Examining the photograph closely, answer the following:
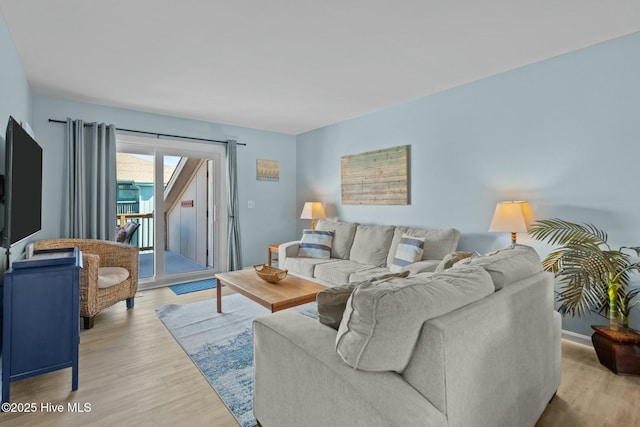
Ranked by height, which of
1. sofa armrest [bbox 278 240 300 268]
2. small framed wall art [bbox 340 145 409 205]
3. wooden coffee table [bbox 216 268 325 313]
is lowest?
wooden coffee table [bbox 216 268 325 313]

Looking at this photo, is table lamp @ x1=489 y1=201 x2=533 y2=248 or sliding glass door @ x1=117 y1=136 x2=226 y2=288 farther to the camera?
sliding glass door @ x1=117 y1=136 x2=226 y2=288

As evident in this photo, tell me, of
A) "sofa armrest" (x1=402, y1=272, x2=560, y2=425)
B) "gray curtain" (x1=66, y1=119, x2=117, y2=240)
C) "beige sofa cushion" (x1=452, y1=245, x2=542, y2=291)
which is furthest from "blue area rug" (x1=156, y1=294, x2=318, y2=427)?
"beige sofa cushion" (x1=452, y1=245, x2=542, y2=291)

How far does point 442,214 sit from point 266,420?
283 centimetres

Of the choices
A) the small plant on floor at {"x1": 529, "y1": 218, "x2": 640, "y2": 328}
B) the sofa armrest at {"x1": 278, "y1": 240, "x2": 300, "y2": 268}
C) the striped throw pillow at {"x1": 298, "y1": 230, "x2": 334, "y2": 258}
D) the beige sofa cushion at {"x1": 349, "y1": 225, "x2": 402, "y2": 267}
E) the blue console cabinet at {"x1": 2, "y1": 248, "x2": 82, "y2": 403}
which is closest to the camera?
the blue console cabinet at {"x1": 2, "y1": 248, "x2": 82, "y2": 403}

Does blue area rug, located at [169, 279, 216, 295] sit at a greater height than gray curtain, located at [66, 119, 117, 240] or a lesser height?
lesser

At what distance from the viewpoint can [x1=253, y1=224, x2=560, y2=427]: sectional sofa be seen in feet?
3.23

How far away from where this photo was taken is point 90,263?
8.87ft

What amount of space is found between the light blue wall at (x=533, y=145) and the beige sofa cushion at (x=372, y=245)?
0.33 meters

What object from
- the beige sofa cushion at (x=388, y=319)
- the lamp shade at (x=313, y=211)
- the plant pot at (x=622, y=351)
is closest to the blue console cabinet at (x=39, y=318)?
the beige sofa cushion at (x=388, y=319)

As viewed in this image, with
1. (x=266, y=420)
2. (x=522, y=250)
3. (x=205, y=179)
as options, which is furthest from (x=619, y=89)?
(x=205, y=179)

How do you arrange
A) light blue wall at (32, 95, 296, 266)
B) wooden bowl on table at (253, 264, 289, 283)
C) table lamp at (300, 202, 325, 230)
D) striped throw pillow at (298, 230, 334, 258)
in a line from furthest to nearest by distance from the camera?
table lamp at (300, 202, 325, 230), striped throw pillow at (298, 230, 334, 258), light blue wall at (32, 95, 296, 266), wooden bowl on table at (253, 264, 289, 283)

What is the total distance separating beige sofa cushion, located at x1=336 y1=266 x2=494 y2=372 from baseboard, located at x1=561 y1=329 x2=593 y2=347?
2.28 m

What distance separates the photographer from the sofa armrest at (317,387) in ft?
3.10

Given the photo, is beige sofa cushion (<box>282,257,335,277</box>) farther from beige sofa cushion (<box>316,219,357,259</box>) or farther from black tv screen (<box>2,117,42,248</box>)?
black tv screen (<box>2,117,42,248</box>)
